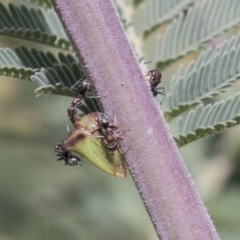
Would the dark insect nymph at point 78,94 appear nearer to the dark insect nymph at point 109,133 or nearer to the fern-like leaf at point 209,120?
the dark insect nymph at point 109,133

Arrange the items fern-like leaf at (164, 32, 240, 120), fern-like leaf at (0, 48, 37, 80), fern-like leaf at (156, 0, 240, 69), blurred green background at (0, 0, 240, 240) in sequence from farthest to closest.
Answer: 1. blurred green background at (0, 0, 240, 240)
2. fern-like leaf at (156, 0, 240, 69)
3. fern-like leaf at (164, 32, 240, 120)
4. fern-like leaf at (0, 48, 37, 80)

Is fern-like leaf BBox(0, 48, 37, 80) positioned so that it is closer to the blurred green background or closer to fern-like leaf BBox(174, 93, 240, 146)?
fern-like leaf BBox(174, 93, 240, 146)

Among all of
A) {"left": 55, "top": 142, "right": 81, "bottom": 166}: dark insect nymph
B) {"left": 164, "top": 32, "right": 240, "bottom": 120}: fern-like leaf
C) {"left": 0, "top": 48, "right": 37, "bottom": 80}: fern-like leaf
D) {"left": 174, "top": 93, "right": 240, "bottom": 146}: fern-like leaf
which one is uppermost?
{"left": 0, "top": 48, "right": 37, "bottom": 80}: fern-like leaf

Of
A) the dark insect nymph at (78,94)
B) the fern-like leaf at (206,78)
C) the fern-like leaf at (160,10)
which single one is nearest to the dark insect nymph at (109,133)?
the dark insect nymph at (78,94)

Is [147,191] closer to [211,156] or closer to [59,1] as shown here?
[59,1]

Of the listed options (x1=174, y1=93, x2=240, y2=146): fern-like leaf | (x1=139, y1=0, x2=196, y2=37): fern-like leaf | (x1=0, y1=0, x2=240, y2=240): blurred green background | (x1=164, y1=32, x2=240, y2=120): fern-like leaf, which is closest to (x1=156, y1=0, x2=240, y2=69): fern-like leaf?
(x1=139, y1=0, x2=196, y2=37): fern-like leaf

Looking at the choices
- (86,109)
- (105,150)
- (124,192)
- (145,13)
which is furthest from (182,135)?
(124,192)

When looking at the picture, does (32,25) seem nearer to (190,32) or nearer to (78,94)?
(78,94)
